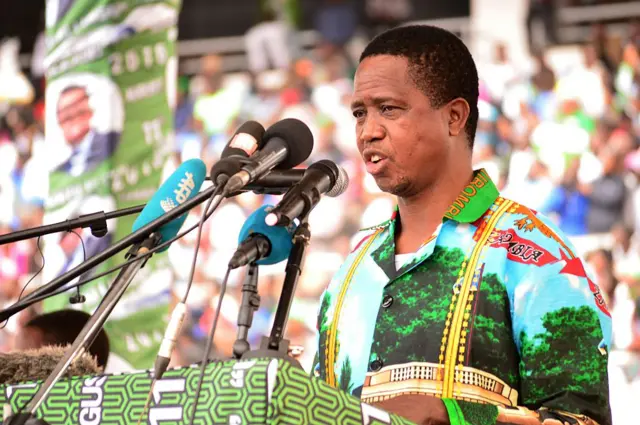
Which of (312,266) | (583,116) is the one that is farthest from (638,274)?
(312,266)

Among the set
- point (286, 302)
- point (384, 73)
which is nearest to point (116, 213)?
point (286, 302)

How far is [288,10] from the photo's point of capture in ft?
30.9

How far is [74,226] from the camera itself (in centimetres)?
183

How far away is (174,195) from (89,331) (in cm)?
30

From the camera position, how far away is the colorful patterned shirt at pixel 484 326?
1.72m

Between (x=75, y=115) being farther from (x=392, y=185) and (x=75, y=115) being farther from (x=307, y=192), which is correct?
(x=307, y=192)

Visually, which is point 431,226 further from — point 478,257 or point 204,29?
point 204,29

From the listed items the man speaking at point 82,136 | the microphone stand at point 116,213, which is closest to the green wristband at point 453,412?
the microphone stand at point 116,213

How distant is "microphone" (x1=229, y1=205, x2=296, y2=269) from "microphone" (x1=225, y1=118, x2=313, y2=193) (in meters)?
0.07

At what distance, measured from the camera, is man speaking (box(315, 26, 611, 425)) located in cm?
172

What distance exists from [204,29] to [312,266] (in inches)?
114

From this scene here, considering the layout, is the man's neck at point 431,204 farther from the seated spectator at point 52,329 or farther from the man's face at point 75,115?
the man's face at point 75,115

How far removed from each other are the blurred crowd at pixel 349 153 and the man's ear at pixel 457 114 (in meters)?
3.71

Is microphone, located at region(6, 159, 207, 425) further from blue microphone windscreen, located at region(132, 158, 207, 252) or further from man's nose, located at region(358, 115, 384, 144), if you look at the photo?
man's nose, located at region(358, 115, 384, 144)
